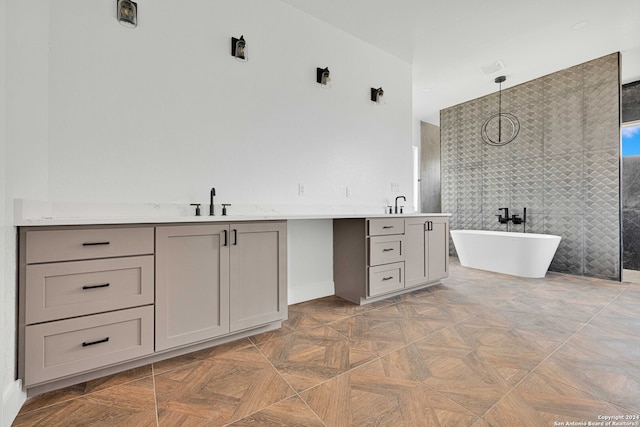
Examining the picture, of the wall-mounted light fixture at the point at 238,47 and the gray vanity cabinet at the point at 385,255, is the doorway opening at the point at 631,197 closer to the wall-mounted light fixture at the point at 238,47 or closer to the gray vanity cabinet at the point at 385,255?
the gray vanity cabinet at the point at 385,255

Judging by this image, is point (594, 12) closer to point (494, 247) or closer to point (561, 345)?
point (494, 247)

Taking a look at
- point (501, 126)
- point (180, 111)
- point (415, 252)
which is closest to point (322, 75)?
point (180, 111)

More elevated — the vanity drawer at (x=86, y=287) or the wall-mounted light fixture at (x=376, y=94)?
the wall-mounted light fixture at (x=376, y=94)

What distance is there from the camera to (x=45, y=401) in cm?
134

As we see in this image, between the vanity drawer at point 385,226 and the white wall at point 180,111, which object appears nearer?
the white wall at point 180,111

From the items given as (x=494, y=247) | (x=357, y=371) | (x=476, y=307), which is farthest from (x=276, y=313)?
(x=494, y=247)

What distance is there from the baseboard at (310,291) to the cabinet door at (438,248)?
112 cm

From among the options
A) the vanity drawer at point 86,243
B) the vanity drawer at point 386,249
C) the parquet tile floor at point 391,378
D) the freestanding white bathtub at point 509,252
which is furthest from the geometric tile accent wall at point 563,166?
the vanity drawer at point 86,243

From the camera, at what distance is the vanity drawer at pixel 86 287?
1.32 metres

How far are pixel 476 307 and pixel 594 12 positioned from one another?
10.1 feet

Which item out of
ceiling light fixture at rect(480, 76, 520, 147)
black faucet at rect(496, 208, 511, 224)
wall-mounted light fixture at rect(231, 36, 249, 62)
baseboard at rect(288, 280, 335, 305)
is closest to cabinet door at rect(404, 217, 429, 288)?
baseboard at rect(288, 280, 335, 305)

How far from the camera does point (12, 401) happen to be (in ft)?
3.95

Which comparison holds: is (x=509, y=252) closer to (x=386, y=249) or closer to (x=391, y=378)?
(x=386, y=249)

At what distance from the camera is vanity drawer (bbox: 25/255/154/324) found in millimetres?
1320
